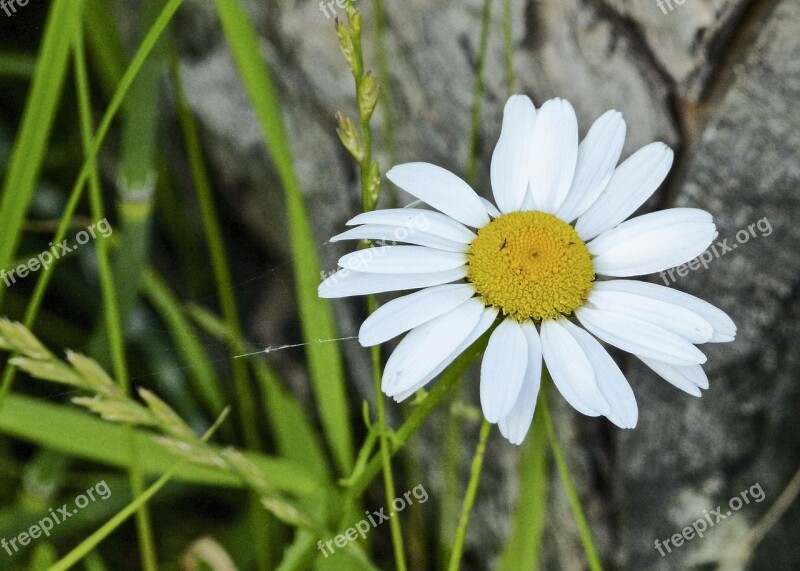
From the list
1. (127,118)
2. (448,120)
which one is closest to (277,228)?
(127,118)

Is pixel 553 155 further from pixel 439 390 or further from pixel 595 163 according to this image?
pixel 439 390

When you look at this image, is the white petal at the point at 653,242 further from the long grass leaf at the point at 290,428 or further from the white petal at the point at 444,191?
the long grass leaf at the point at 290,428

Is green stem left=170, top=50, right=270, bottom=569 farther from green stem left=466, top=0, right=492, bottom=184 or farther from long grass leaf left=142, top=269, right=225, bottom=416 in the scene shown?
green stem left=466, top=0, right=492, bottom=184

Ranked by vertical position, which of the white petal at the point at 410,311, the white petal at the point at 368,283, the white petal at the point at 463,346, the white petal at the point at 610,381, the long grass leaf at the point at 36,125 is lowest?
the white petal at the point at 610,381

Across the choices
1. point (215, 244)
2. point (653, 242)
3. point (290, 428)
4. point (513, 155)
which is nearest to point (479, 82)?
point (513, 155)

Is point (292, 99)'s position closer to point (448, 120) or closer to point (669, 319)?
point (448, 120)

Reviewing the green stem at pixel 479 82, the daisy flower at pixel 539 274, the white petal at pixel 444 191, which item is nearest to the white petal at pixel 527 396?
the daisy flower at pixel 539 274
